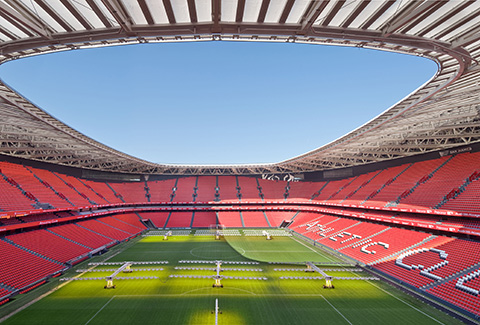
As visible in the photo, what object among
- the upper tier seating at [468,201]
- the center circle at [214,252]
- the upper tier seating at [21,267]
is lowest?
the center circle at [214,252]

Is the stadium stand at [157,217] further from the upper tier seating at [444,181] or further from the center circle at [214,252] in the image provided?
the upper tier seating at [444,181]

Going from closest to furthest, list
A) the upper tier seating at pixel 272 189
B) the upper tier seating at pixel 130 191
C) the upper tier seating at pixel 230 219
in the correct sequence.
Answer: the upper tier seating at pixel 230 219, the upper tier seating at pixel 130 191, the upper tier seating at pixel 272 189

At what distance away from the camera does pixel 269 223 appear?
5009 cm

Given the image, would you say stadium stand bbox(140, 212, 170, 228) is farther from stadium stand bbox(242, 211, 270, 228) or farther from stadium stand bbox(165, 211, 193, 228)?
stadium stand bbox(242, 211, 270, 228)

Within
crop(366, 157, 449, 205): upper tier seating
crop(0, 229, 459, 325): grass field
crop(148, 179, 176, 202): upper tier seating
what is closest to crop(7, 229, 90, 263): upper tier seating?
crop(0, 229, 459, 325): grass field

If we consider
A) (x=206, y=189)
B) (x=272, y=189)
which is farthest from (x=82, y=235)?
(x=272, y=189)

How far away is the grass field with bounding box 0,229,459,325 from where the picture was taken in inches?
593

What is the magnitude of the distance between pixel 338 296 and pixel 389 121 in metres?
15.6

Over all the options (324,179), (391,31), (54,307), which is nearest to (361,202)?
(324,179)

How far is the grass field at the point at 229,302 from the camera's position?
15.1 metres

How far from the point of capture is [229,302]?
1711 cm

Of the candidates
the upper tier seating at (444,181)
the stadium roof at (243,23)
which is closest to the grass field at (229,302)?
the upper tier seating at (444,181)

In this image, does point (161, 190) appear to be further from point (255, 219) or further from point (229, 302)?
point (229, 302)

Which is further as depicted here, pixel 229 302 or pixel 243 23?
pixel 229 302
